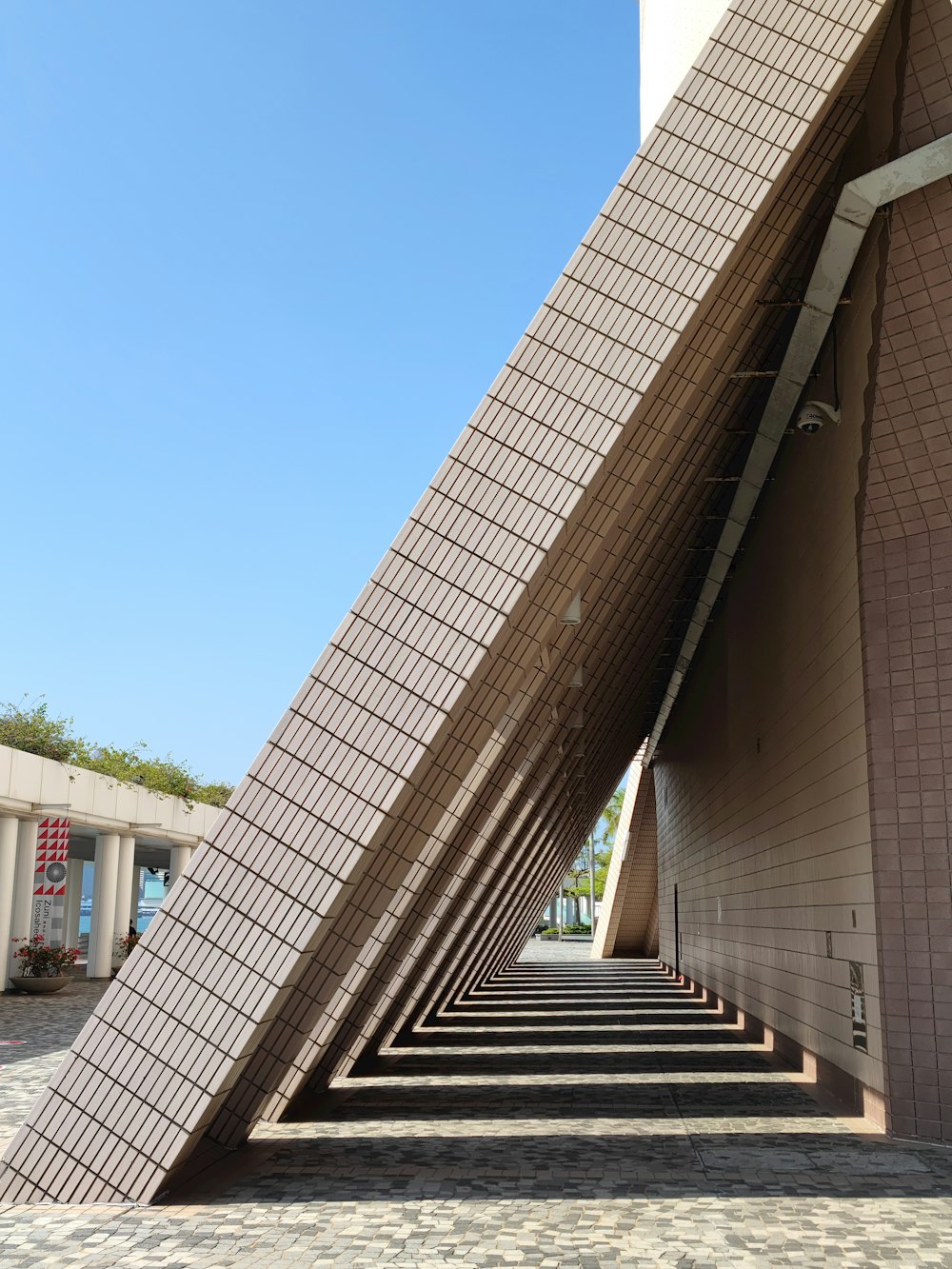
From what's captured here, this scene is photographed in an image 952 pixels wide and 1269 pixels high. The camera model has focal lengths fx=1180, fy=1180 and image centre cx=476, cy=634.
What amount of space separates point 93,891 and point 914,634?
67.3 feet

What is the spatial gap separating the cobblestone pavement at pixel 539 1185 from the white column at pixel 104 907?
48.0ft

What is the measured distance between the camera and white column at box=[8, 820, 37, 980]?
2222 centimetres

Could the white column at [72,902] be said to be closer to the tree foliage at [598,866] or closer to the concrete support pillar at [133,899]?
the concrete support pillar at [133,899]

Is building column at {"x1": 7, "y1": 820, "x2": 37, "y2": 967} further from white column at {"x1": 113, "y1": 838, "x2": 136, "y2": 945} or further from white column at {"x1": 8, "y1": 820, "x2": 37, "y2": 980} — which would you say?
white column at {"x1": 113, "y1": 838, "x2": 136, "y2": 945}

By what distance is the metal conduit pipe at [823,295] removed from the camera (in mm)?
7254

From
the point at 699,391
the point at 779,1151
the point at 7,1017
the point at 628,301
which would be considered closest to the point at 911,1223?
the point at 779,1151

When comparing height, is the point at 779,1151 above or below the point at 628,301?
below

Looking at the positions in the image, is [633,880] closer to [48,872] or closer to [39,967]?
[48,872]

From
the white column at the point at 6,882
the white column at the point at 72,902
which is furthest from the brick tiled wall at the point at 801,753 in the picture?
the white column at the point at 72,902

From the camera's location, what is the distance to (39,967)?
21672 millimetres

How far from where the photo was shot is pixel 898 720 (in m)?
8.34

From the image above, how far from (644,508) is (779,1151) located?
4610 mm

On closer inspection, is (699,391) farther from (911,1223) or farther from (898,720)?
(911,1223)

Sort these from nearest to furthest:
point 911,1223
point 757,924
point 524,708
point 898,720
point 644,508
Answer: point 911,1223, point 898,720, point 644,508, point 524,708, point 757,924
